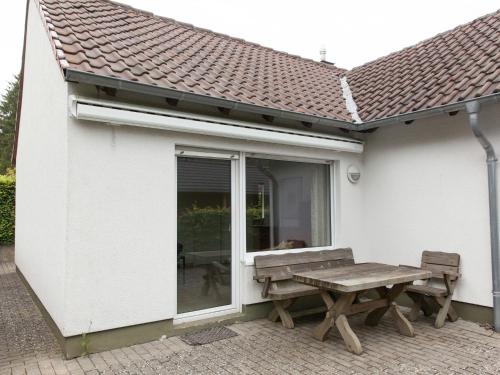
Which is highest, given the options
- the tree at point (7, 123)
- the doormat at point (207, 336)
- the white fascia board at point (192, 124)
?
the tree at point (7, 123)

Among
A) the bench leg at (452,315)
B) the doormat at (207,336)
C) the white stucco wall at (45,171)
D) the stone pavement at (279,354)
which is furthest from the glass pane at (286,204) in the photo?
the white stucco wall at (45,171)


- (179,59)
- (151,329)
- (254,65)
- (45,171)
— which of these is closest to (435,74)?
(254,65)

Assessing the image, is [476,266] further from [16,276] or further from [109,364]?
[16,276]

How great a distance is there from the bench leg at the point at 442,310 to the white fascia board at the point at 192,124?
306cm

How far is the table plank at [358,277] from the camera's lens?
4.82 meters

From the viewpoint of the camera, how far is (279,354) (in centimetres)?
492

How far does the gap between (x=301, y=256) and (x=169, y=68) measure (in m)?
3.85

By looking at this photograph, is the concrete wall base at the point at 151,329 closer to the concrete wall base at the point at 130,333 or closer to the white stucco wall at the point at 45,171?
the concrete wall base at the point at 130,333

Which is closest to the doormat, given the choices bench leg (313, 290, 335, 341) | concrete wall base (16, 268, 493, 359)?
concrete wall base (16, 268, 493, 359)

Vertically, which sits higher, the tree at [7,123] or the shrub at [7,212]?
the tree at [7,123]

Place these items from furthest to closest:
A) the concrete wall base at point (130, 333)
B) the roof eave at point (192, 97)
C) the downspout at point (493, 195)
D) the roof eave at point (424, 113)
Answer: the downspout at point (493, 195) → the roof eave at point (424, 113) → the concrete wall base at point (130, 333) → the roof eave at point (192, 97)

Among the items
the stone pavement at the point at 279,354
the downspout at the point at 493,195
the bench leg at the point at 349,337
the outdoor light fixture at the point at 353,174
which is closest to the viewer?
the stone pavement at the point at 279,354

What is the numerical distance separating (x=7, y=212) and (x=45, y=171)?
9252 mm

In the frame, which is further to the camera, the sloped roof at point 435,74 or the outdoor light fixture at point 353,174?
the outdoor light fixture at point 353,174
